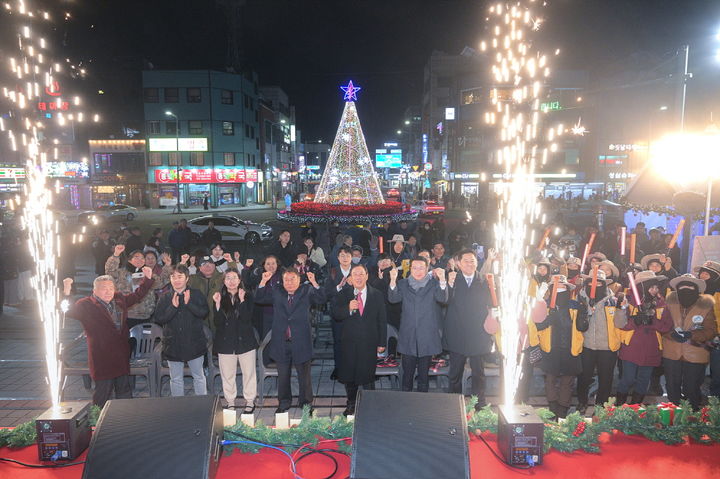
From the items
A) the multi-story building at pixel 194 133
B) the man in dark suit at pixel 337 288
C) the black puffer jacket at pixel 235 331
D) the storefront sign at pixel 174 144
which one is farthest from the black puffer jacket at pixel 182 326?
the storefront sign at pixel 174 144

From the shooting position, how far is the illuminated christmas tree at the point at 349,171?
88.8 ft

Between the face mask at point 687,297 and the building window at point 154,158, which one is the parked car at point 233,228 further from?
the building window at point 154,158

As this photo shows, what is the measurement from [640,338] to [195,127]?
5145cm

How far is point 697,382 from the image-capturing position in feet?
19.5

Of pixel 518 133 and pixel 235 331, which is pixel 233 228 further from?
pixel 518 133

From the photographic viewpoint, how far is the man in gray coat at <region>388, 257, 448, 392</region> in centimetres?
605

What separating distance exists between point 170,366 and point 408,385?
125 inches

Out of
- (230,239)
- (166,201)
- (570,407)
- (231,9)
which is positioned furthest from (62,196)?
(570,407)

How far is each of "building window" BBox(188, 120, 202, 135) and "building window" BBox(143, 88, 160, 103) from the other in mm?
4077

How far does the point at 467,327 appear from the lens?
5.98m

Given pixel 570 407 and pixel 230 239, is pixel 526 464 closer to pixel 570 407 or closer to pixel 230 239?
pixel 570 407

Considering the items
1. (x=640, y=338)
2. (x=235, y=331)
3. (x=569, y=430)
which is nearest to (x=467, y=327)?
(x=569, y=430)

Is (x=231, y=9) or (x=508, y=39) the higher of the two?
(x=231, y=9)

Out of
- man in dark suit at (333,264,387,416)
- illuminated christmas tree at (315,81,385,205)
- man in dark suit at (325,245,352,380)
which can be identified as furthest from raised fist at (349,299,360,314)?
illuminated christmas tree at (315,81,385,205)
